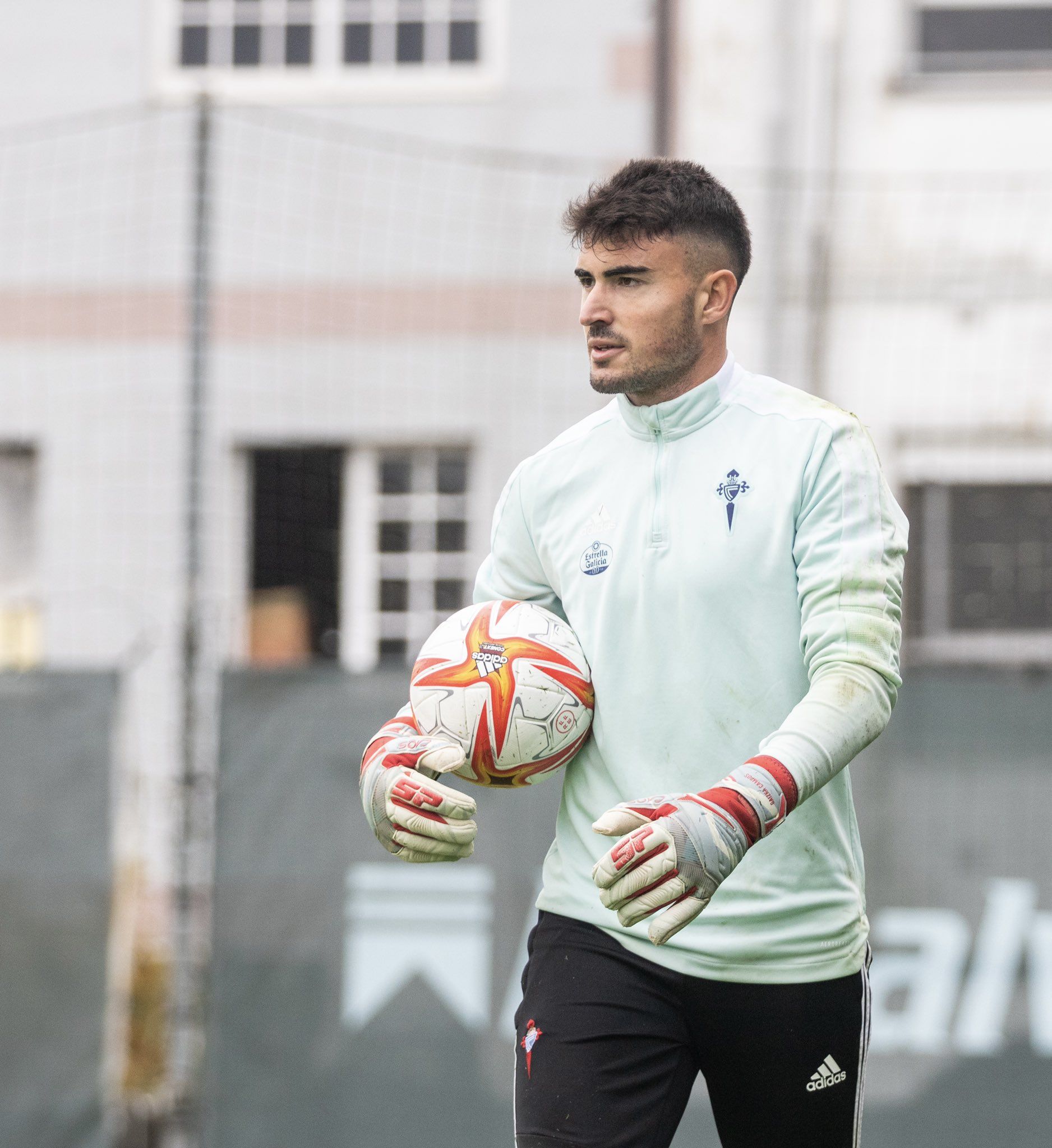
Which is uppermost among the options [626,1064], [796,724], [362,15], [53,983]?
[362,15]

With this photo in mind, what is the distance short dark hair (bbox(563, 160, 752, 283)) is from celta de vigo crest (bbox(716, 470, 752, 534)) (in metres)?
0.38

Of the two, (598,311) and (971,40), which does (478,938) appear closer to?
(598,311)

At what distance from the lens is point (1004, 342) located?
916 centimetres

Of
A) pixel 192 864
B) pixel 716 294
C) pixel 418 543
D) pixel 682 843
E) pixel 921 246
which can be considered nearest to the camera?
pixel 682 843

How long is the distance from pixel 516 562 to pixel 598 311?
584mm

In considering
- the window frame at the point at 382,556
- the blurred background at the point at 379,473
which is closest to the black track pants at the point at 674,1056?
the blurred background at the point at 379,473

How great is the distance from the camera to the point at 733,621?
3.05 meters

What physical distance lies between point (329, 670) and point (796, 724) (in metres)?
3.65

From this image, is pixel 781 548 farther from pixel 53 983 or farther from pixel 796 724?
pixel 53 983

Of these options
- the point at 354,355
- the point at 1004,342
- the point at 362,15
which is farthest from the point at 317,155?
the point at 1004,342

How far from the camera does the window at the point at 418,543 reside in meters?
9.84

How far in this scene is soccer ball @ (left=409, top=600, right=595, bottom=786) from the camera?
314cm

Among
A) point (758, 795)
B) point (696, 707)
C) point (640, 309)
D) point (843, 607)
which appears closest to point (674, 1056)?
point (696, 707)

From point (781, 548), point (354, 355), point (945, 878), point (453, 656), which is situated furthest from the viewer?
point (354, 355)
